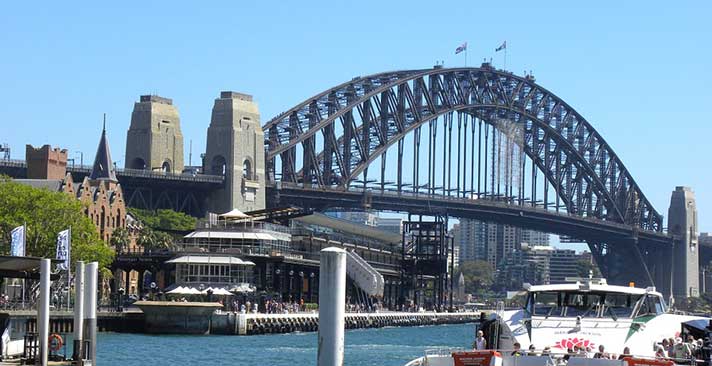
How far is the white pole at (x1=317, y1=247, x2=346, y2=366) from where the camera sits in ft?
103

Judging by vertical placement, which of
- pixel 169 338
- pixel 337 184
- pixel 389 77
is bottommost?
pixel 169 338

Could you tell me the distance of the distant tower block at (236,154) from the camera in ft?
528

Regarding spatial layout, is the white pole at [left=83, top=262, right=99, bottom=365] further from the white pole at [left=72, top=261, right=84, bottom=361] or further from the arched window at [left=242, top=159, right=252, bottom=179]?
the arched window at [left=242, top=159, right=252, bottom=179]

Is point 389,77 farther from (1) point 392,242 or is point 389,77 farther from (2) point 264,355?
(2) point 264,355

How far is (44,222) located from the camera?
10481cm

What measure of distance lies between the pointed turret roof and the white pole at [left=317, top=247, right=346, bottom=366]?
122m

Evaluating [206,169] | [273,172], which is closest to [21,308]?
[206,169]

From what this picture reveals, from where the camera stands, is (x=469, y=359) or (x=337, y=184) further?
(x=337, y=184)

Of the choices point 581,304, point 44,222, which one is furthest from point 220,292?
point 581,304

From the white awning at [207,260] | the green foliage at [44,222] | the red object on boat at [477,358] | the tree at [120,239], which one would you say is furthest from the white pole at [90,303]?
the tree at [120,239]

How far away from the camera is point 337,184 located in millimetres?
183625

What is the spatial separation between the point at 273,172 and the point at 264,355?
101m

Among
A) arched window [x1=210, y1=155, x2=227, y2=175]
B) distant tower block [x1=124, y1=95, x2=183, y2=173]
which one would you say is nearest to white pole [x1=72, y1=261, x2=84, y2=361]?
arched window [x1=210, y1=155, x2=227, y2=175]

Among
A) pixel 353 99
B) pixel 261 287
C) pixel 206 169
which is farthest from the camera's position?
pixel 353 99
